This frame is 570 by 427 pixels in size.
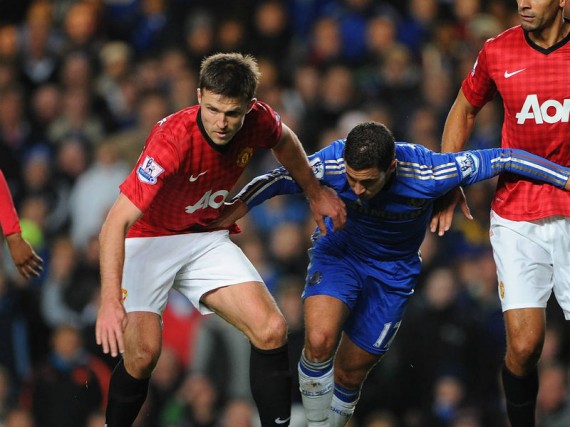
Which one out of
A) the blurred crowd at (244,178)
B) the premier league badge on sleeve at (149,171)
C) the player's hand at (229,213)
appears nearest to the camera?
the premier league badge on sleeve at (149,171)

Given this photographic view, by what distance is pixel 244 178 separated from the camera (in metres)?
10.2

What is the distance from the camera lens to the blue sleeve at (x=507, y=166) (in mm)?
6352

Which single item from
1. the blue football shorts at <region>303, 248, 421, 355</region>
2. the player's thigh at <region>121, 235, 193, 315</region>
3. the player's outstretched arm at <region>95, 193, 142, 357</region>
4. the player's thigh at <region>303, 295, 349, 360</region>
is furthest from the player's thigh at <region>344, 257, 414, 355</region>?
the player's outstretched arm at <region>95, 193, 142, 357</region>

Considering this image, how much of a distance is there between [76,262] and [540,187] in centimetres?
444

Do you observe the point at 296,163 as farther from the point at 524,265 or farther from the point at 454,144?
the point at 524,265

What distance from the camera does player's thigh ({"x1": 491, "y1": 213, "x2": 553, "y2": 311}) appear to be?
250 inches

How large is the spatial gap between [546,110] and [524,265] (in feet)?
2.65

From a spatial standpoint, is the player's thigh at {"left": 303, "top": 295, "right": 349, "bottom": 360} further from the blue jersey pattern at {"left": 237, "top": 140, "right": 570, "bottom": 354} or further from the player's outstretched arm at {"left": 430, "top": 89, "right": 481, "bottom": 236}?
the player's outstretched arm at {"left": 430, "top": 89, "right": 481, "bottom": 236}

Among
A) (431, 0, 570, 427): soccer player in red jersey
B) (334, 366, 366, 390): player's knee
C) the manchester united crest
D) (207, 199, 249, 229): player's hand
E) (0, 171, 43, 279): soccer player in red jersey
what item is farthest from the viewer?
(334, 366, 366, 390): player's knee

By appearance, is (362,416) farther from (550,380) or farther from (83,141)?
(83,141)

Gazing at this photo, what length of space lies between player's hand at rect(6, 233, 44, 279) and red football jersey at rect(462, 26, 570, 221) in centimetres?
253

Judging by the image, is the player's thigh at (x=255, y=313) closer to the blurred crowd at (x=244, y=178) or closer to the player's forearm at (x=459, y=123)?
the player's forearm at (x=459, y=123)

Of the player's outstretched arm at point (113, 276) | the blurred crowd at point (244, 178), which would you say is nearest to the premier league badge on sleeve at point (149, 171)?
the player's outstretched arm at point (113, 276)


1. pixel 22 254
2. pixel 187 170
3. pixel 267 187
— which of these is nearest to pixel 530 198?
pixel 267 187
